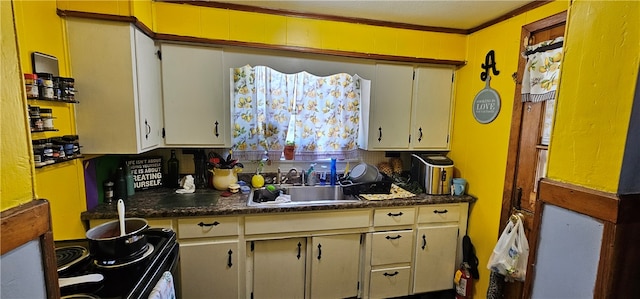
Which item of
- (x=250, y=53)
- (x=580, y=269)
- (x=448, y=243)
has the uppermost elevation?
(x=250, y=53)

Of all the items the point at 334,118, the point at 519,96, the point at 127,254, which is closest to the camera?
the point at 127,254

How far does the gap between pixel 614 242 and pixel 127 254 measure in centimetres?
151

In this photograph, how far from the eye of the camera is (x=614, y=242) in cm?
60

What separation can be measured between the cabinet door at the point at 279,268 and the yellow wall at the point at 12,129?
5.04 feet

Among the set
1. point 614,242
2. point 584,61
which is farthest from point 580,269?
point 584,61

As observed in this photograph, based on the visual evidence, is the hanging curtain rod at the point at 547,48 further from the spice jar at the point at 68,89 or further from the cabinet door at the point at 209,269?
the spice jar at the point at 68,89

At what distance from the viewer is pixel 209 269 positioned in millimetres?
1843

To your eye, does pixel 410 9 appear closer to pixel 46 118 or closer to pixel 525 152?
pixel 525 152

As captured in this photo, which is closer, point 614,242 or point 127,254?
point 614,242

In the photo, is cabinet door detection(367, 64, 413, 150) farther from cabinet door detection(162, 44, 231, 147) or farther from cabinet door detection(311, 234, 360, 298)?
cabinet door detection(162, 44, 231, 147)

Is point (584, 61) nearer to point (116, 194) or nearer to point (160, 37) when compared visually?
point (160, 37)

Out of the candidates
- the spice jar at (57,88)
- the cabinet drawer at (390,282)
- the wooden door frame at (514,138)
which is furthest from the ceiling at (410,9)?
the cabinet drawer at (390,282)

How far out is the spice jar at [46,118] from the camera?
4.32ft

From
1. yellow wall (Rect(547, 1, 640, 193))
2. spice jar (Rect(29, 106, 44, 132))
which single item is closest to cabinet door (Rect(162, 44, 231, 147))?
spice jar (Rect(29, 106, 44, 132))
